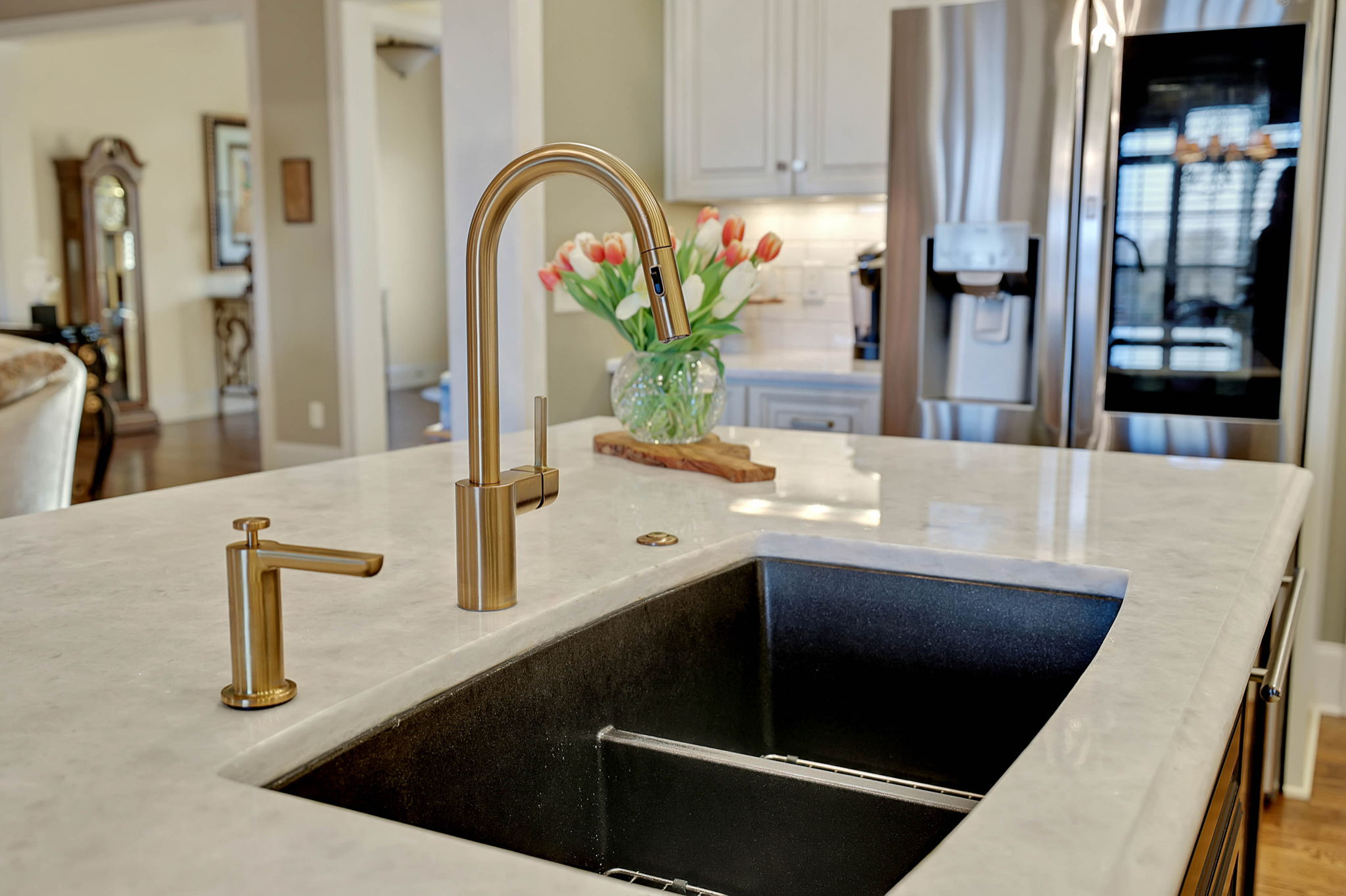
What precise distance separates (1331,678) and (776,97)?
2.36 m

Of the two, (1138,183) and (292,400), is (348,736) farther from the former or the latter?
(292,400)

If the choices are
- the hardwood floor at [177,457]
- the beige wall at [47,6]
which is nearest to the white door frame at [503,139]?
the hardwood floor at [177,457]

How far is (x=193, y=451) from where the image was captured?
678cm

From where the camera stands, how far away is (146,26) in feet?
19.4

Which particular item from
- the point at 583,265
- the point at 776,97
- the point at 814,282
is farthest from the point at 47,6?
the point at 583,265

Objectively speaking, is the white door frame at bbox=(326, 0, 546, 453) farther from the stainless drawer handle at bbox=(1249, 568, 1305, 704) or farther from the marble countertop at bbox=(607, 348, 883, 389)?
the stainless drawer handle at bbox=(1249, 568, 1305, 704)

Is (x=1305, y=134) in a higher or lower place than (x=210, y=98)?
lower

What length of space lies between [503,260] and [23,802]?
2.95 metres

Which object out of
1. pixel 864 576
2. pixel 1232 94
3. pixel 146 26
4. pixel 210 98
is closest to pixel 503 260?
pixel 1232 94

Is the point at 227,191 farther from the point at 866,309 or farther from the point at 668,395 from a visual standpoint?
the point at 668,395

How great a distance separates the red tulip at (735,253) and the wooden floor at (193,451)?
13.3 feet

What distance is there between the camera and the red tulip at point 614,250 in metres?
1.71

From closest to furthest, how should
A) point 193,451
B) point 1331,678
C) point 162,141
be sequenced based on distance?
point 1331,678 < point 193,451 < point 162,141

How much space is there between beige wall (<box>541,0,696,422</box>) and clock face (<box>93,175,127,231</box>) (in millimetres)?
4844
